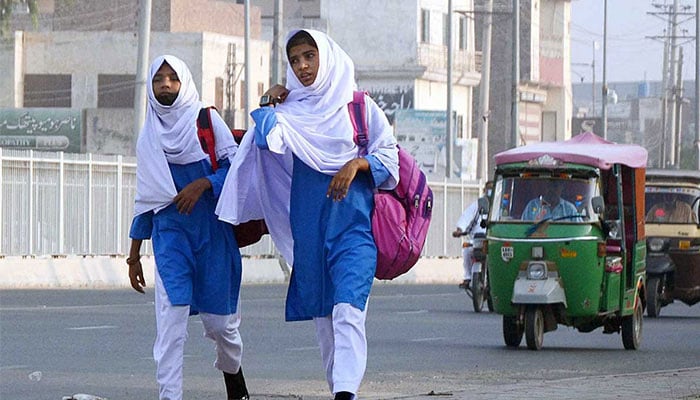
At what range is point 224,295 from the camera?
31.3 feet

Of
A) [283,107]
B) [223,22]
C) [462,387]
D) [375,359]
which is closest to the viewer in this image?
[283,107]

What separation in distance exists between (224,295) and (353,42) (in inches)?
2431

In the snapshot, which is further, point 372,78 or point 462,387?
point 372,78

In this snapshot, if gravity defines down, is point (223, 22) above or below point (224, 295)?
above

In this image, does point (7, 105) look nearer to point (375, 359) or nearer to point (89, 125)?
point (89, 125)

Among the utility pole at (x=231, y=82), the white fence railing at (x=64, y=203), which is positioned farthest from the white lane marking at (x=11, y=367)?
the utility pole at (x=231, y=82)

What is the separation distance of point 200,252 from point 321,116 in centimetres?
115

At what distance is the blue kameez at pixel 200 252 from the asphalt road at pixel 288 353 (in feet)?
4.78

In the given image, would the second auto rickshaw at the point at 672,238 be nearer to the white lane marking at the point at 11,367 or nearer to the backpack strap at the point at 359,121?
the white lane marking at the point at 11,367

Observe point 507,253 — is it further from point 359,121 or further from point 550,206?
point 359,121

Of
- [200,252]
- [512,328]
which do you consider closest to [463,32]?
[512,328]

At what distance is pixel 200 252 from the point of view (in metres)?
9.52

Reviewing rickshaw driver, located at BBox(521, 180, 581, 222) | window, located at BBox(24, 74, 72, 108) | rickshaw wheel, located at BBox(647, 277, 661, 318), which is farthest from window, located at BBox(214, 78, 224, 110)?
rickshaw driver, located at BBox(521, 180, 581, 222)

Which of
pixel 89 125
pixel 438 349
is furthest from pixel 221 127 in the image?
pixel 89 125
